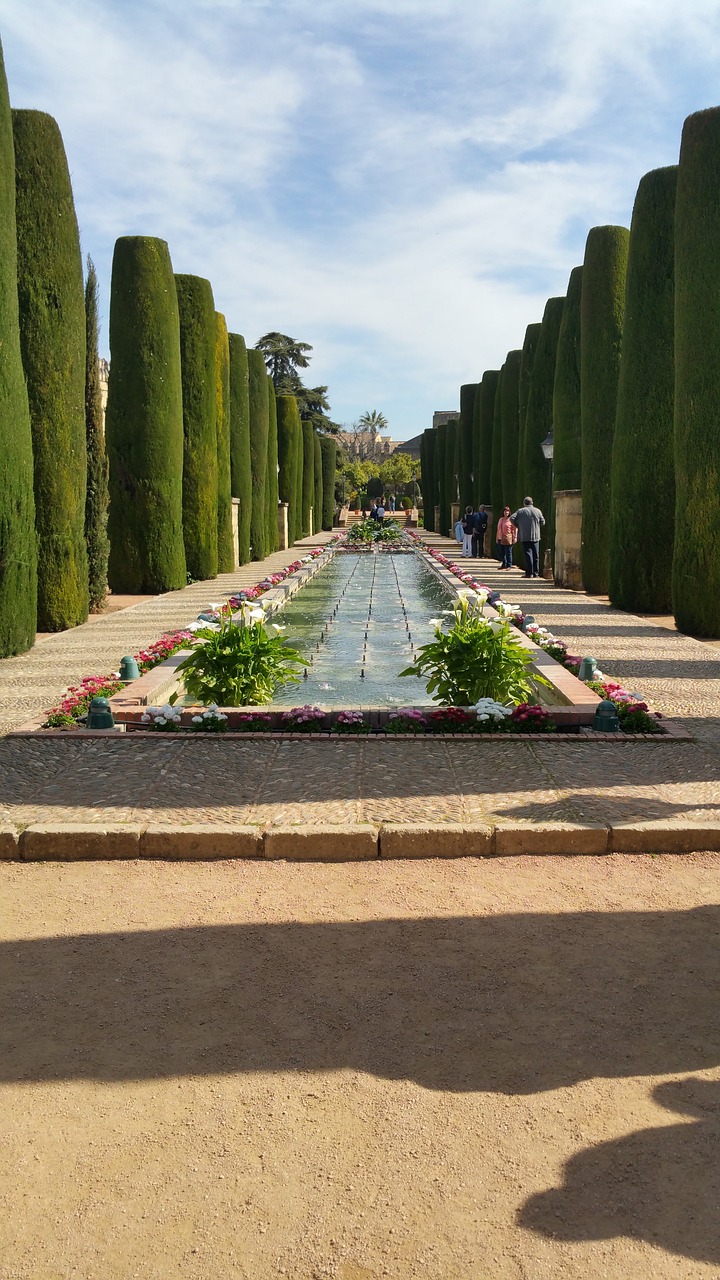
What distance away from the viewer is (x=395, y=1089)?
2.86m

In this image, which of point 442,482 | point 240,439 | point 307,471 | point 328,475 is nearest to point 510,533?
point 240,439

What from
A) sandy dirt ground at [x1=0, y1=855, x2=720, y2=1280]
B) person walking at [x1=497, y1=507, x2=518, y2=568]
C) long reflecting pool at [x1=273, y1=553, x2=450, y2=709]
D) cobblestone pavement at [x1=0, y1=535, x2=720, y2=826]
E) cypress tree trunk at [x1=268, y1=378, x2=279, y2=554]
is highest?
cypress tree trunk at [x1=268, y1=378, x2=279, y2=554]

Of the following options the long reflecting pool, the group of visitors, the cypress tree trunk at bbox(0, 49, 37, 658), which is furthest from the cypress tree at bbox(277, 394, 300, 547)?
the cypress tree trunk at bbox(0, 49, 37, 658)

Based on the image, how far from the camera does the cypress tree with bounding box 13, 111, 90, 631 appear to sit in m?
11.7

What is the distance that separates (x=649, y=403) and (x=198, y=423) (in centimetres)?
840

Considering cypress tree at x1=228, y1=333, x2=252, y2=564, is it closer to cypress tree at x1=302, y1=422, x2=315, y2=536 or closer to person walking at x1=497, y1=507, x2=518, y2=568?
person walking at x1=497, y1=507, x2=518, y2=568

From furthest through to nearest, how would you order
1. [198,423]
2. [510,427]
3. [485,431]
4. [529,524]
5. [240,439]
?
[485,431] < [510,427] < [240,439] < [529,524] < [198,423]

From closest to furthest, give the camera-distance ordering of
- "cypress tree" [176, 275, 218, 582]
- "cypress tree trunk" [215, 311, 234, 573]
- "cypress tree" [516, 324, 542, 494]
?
"cypress tree" [176, 275, 218, 582] → "cypress tree trunk" [215, 311, 234, 573] → "cypress tree" [516, 324, 542, 494]

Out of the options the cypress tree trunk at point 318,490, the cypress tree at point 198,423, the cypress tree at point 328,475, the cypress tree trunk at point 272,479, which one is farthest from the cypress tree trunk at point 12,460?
the cypress tree at point 328,475

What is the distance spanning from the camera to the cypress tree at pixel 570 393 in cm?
1711

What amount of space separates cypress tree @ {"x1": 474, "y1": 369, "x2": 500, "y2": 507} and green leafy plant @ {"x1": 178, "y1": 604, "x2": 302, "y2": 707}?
22514mm

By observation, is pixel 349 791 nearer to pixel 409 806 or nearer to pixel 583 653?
pixel 409 806

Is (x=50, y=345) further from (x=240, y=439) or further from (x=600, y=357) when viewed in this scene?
(x=240, y=439)

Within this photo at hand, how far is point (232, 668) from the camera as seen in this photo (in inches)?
292
